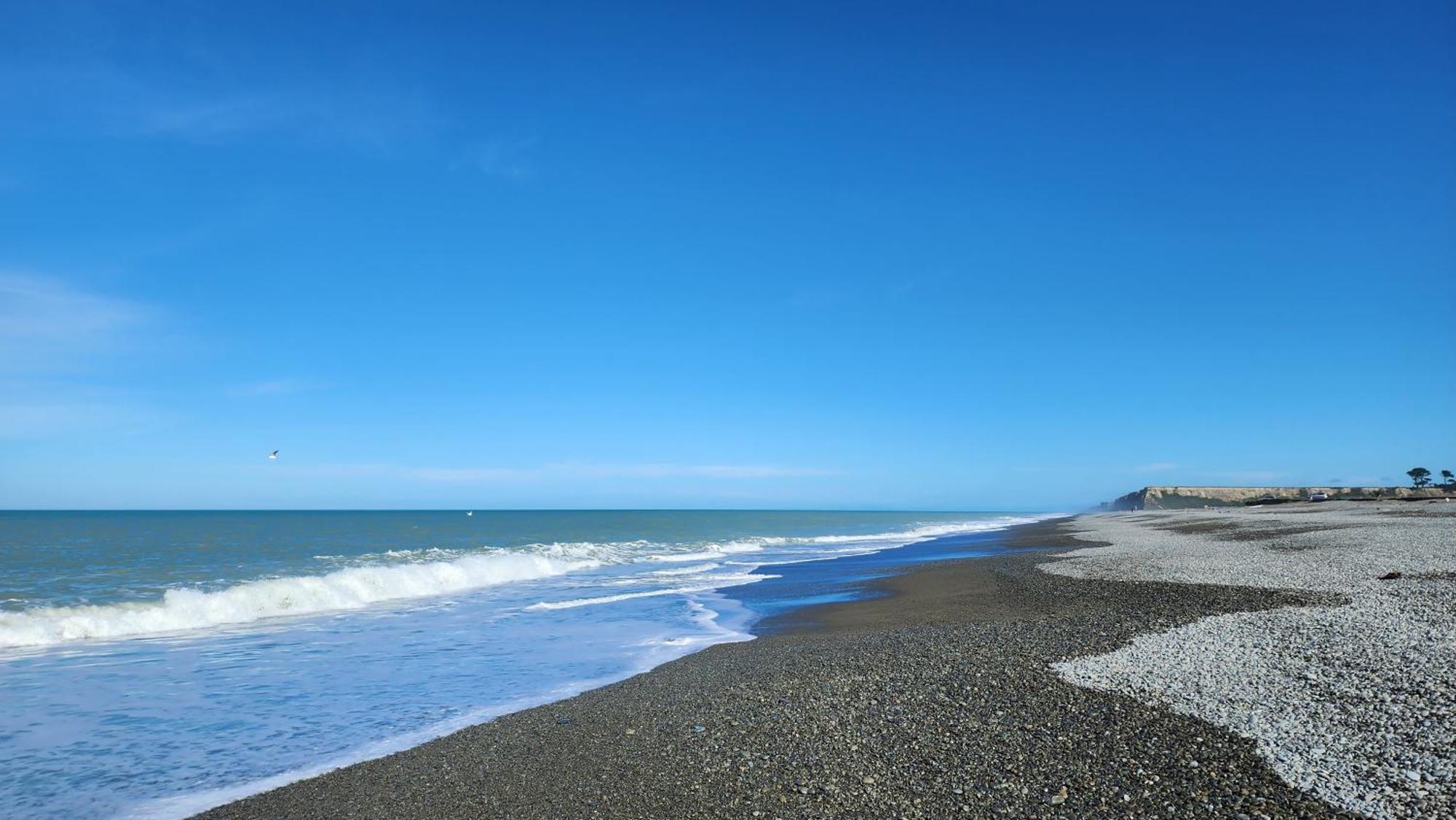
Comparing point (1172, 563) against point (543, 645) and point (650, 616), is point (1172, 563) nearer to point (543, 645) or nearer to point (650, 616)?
point (650, 616)

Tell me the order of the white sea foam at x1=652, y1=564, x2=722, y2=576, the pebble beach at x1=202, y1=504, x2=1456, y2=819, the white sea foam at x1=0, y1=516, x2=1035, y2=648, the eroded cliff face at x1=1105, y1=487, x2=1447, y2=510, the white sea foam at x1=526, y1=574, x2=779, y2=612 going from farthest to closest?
1. the eroded cliff face at x1=1105, y1=487, x2=1447, y2=510
2. the white sea foam at x1=652, y1=564, x2=722, y2=576
3. the white sea foam at x1=526, y1=574, x2=779, y2=612
4. the white sea foam at x1=0, y1=516, x2=1035, y2=648
5. the pebble beach at x1=202, y1=504, x2=1456, y2=819

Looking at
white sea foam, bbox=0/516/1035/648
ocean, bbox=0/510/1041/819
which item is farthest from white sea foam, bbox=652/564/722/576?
ocean, bbox=0/510/1041/819

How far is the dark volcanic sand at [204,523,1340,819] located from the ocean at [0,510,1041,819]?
1.33 metres

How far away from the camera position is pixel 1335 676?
8797 millimetres

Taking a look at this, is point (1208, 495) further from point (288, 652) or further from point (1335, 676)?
point (288, 652)

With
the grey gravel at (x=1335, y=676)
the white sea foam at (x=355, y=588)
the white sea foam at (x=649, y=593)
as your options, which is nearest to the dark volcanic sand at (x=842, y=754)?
the grey gravel at (x=1335, y=676)

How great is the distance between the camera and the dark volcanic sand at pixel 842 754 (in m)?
6.34

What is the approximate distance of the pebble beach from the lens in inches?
249

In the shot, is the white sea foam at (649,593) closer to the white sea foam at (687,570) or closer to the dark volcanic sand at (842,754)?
the white sea foam at (687,570)

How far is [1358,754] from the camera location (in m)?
6.58

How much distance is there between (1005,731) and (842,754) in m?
1.73

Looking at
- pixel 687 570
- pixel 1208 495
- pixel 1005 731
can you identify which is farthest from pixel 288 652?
pixel 1208 495

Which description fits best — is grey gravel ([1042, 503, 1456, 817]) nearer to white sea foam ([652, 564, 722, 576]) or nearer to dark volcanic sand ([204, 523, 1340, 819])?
dark volcanic sand ([204, 523, 1340, 819])

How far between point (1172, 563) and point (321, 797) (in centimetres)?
2297
